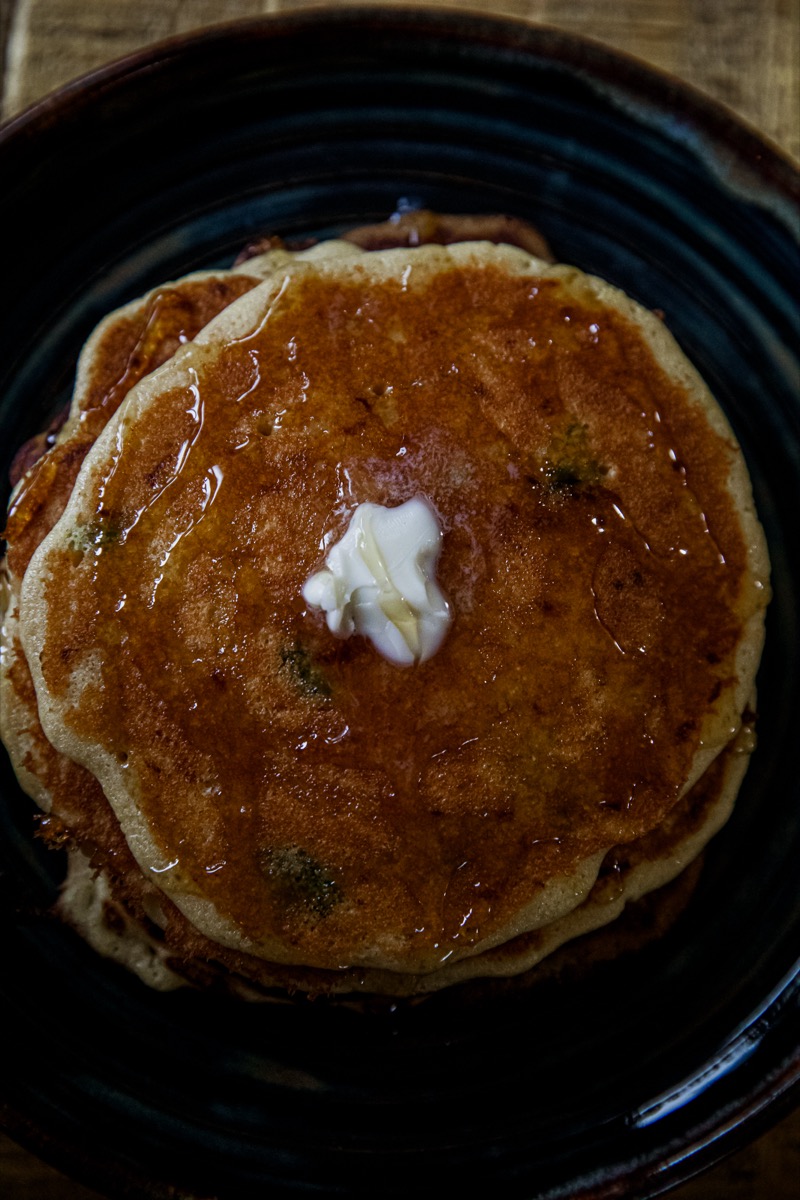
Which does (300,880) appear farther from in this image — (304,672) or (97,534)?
(97,534)

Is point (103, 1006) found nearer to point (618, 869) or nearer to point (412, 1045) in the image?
point (412, 1045)

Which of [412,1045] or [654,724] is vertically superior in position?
[654,724]

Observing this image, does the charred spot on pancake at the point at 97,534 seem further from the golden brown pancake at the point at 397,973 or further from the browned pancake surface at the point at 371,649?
the golden brown pancake at the point at 397,973

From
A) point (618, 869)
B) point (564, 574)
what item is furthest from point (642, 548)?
point (618, 869)

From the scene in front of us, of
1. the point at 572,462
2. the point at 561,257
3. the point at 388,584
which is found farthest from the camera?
the point at 561,257

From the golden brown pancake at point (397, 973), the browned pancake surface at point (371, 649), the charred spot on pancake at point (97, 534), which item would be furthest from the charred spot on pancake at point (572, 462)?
the charred spot on pancake at point (97, 534)

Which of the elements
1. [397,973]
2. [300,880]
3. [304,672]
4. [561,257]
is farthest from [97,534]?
[561,257]
